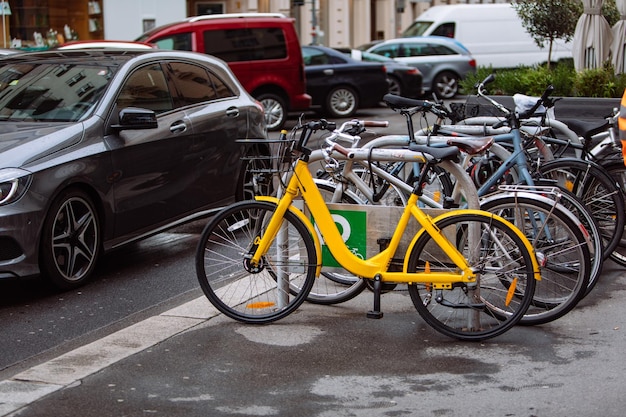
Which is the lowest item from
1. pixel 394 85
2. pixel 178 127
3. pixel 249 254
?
pixel 394 85

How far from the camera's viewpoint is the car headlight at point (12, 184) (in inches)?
279

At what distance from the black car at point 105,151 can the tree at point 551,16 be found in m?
10.0

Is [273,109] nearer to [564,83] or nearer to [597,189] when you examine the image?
[564,83]

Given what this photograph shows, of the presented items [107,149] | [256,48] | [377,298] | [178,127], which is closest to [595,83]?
[178,127]

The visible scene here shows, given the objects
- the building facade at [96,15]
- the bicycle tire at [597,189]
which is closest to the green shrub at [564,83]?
the bicycle tire at [597,189]

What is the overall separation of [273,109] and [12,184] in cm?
1341

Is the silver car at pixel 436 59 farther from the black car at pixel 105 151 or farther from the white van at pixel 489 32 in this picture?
the black car at pixel 105 151

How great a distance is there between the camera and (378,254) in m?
6.28

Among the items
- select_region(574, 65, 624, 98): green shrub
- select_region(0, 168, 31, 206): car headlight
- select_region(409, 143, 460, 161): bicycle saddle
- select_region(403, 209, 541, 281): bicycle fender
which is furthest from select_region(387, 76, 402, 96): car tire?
select_region(403, 209, 541, 281): bicycle fender

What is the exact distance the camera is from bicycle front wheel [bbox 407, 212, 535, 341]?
6012mm

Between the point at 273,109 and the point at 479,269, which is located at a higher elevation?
the point at 479,269

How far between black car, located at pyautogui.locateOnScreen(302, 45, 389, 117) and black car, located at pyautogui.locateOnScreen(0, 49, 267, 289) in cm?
1305

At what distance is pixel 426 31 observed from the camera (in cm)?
3106

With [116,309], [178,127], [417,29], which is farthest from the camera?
[417,29]
